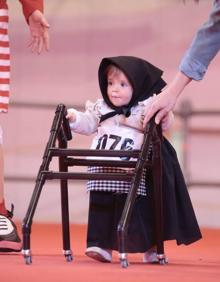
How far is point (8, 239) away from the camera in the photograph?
3.39 metres

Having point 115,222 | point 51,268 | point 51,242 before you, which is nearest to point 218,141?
point 51,242

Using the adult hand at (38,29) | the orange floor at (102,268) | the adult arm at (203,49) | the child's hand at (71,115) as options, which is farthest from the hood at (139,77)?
the adult arm at (203,49)

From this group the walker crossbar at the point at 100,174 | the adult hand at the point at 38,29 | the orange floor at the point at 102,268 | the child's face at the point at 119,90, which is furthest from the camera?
the adult hand at the point at 38,29

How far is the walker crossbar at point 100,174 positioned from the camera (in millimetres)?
2750

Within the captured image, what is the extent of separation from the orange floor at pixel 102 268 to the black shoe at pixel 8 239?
0.10 metres

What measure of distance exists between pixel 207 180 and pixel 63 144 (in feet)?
10.5

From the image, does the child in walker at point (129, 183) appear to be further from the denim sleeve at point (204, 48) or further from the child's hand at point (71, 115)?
the denim sleeve at point (204, 48)

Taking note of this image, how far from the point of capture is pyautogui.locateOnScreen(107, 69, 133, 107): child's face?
3.20 m

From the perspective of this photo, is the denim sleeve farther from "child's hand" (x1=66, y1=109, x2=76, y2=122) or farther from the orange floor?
"child's hand" (x1=66, y1=109, x2=76, y2=122)

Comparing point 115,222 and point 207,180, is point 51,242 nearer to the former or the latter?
point 115,222

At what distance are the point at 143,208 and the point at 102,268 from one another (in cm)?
41

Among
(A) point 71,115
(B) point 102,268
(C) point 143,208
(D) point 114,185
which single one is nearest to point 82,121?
(A) point 71,115

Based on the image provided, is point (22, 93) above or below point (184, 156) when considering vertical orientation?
above

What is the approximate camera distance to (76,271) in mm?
2639
